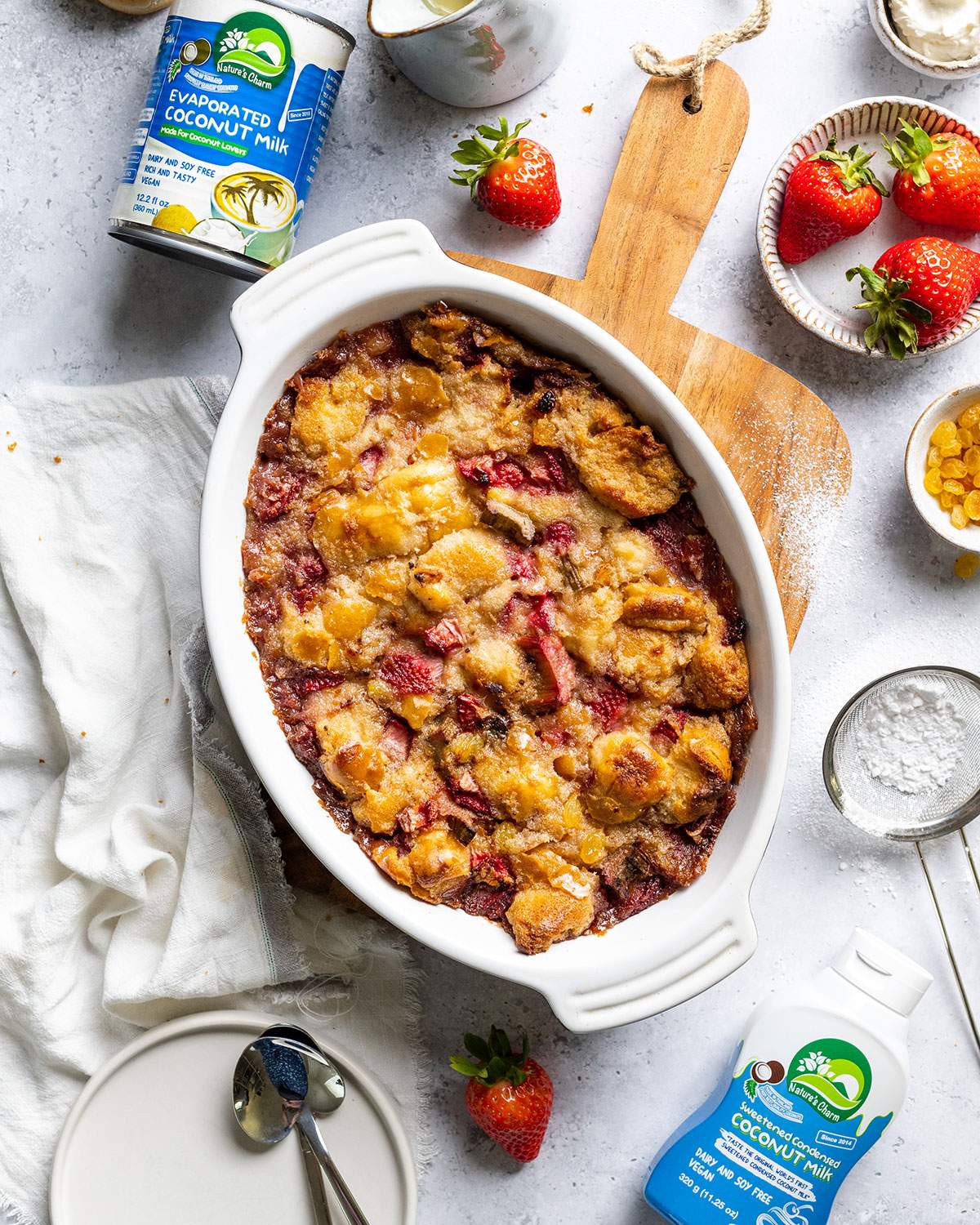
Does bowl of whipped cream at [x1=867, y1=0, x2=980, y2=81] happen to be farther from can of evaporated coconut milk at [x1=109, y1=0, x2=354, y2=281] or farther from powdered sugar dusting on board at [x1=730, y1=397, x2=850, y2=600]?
can of evaporated coconut milk at [x1=109, y1=0, x2=354, y2=281]

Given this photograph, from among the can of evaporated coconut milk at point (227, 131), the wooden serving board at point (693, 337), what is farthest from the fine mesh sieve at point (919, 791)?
the can of evaporated coconut milk at point (227, 131)

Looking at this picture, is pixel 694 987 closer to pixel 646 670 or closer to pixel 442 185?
pixel 646 670

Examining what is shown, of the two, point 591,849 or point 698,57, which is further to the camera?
point 698,57

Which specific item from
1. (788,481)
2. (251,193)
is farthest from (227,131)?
(788,481)

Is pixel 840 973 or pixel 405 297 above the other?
pixel 405 297

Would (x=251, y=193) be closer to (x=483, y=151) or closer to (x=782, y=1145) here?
(x=483, y=151)

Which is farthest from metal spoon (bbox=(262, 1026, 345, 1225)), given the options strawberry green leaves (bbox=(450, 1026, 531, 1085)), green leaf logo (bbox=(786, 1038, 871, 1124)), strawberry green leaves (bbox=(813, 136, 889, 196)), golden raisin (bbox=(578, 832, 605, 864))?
→ strawberry green leaves (bbox=(813, 136, 889, 196))

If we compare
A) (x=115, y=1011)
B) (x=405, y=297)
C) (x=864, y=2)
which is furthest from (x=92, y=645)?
(x=864, y=2)

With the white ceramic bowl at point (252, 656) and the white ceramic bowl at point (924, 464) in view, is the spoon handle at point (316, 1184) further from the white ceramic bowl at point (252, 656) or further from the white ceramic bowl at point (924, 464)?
the white ceramic bowl at point (924, 464)
